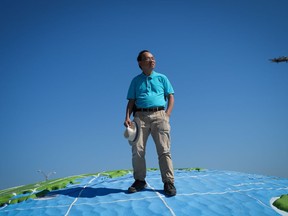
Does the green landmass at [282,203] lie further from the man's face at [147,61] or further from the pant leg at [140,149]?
the man's face at [147,61]

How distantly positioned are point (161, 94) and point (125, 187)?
6.00 feet

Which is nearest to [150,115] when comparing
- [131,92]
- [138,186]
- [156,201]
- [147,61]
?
[131,92]

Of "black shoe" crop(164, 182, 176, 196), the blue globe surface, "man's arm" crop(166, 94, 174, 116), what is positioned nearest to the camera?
the blue globe surface

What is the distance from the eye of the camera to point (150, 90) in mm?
4184

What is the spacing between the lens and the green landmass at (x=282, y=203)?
3.79 m

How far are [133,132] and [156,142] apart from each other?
0.41 meters

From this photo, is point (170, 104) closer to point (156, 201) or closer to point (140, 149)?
point (140, 149)

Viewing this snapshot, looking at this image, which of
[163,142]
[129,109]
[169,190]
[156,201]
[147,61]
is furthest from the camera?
→ [129,109]

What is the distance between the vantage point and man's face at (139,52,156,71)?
4.16 metres

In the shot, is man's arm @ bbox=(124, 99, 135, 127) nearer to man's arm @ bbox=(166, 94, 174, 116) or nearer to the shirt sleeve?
the shirt sleeve

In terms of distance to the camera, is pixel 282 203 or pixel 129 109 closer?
pixel 282 203

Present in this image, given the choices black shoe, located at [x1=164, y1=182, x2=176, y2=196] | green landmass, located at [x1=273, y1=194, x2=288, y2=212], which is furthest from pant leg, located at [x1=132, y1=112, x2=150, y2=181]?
green landmass, located at [x1=273, y1=194, x2=288, y2=212]

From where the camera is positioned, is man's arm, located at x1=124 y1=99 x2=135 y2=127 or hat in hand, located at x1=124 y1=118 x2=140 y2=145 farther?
man's arm, located at x1=124 y1=99 x2=135 y2=127

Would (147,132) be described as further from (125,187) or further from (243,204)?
(243,204)
